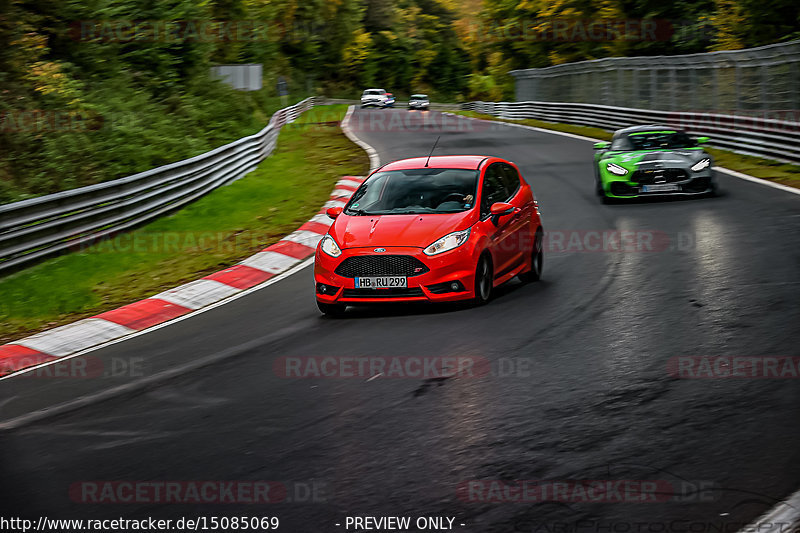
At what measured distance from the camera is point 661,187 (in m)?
18.0

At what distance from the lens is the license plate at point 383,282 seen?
1016 centimetres

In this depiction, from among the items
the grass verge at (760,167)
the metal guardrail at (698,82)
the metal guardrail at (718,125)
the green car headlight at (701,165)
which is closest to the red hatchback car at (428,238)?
the green car headlight at (701,165)

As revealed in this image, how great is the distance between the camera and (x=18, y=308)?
12453mm

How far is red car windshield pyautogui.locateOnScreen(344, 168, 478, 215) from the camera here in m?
10.9

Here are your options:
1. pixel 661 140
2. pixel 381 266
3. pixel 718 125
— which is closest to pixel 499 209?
pixel 381 266

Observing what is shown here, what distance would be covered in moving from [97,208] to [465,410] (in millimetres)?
11045

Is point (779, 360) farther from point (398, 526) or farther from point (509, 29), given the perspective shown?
point (509, 29)

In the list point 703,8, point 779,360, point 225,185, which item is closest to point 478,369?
point 779,360

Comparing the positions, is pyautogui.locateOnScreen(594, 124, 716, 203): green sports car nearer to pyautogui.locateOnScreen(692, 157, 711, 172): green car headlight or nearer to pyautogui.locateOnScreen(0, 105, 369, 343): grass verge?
pyautogui.locateOnScreen(692, 157, 711, 172): green car headlight

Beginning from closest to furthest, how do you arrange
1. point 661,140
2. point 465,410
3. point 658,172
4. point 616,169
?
point 465,410, point 658,172, point 616,169, point 661,140

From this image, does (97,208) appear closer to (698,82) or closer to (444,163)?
(444,163)

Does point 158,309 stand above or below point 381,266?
below

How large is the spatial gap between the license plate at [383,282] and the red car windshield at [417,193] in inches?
40.2

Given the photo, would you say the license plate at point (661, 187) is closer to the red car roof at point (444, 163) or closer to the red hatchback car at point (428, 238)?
the red hatchback car at point (428, 238)
